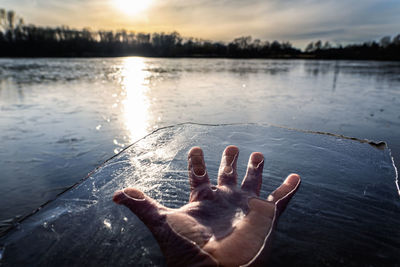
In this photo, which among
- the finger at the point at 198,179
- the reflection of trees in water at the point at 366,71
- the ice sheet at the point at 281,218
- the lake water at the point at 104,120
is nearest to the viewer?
the ice sheet at the point at 281,218

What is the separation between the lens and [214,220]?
156cm

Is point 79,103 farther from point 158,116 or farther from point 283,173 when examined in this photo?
point 283,173

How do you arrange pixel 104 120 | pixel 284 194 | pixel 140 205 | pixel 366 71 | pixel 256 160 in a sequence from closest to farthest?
pixel 140 205, pixel 284 194, pixel 256 160, pixel 104 120, pixel 366 71

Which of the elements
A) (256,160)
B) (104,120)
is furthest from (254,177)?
(104,120)

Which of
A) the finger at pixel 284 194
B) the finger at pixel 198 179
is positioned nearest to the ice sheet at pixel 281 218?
the finger at pixel 284 194

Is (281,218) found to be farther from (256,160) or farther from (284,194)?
(256,160)

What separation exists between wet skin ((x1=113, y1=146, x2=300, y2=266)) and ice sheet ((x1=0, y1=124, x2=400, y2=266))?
0.31 m

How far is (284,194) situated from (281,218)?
36 cm

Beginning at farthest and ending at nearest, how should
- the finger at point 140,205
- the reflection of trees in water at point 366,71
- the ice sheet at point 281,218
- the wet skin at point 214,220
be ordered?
1. the reflection of trees in water at point 366,71
2. the ice sheet at point 281,218
3. the finger at point 140,205
4. the wet skin at point 214,220

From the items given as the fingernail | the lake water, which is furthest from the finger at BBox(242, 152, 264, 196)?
the lake water

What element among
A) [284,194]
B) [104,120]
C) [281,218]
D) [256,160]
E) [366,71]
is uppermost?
[366,71]

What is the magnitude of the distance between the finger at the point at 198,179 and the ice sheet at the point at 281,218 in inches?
16.3

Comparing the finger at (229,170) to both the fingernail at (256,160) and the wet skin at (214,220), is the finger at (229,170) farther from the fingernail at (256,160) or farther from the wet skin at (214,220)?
the fingernail at (256,160)

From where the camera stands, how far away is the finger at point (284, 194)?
1710 mm
